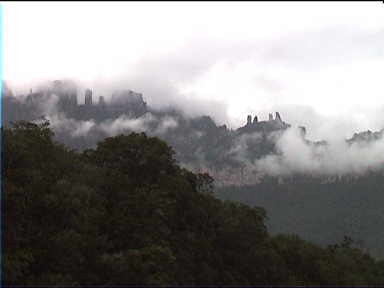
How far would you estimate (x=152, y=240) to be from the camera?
4012 centimetres

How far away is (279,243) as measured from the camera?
207 feet

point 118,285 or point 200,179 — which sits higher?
point 200,179

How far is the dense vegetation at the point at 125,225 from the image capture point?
35.2 metres

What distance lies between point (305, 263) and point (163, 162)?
20.8 meters

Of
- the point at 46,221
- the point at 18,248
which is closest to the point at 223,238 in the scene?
the point at 46,221

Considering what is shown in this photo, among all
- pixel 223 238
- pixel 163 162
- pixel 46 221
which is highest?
pixel 163 162

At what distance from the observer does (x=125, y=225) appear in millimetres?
40906

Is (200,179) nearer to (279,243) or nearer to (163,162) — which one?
(163,162)

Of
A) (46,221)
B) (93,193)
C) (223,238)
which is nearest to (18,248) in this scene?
(46,221)

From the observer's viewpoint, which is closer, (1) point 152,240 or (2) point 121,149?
(1) point 152,240

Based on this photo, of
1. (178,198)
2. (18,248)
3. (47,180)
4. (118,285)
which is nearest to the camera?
(18,248)

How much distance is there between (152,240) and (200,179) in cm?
1368

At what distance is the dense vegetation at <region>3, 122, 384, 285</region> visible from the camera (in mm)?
35188

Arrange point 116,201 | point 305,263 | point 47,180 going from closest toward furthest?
point 47,180 < point 116,201 < point 305,263
